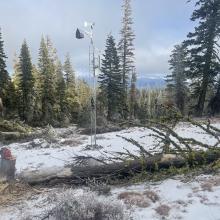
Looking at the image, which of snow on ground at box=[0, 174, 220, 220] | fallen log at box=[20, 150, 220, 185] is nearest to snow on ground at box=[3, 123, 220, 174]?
fallen log at box=[20, 150, 220, 185]

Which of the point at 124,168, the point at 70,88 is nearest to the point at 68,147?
the point at 124,168

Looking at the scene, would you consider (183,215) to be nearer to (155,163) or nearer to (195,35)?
(155,163)

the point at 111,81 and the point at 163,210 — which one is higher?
the point at 111,81

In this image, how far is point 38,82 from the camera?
163ft

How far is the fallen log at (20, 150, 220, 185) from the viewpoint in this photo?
7.32 meters

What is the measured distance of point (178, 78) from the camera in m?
40.7

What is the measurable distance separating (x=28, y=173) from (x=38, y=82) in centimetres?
4280

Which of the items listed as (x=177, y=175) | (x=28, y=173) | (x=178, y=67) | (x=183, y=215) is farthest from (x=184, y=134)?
(x=178, y=67)

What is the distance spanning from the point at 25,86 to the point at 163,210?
42.9m

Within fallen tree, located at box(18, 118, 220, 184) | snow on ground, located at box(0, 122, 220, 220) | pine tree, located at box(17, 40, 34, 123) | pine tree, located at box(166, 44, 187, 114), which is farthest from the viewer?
pine tree, located at box(17, 40, 34, 123)

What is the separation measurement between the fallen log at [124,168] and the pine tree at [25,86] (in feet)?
131

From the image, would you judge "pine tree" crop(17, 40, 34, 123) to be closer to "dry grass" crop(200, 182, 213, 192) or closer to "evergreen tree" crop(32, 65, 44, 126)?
"evergreen tree" crop(32, 65, 44, 126)

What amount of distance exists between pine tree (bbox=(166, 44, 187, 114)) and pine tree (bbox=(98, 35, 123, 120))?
6.29 metres

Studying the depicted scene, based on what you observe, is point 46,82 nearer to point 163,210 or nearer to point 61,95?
point 61,95
